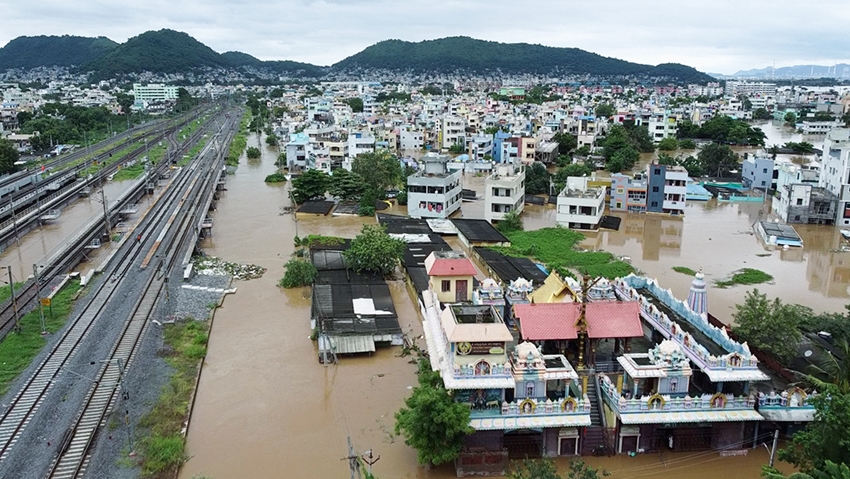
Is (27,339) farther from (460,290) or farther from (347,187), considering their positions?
(347,187)

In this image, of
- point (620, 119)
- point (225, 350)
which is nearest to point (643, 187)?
point (225, 350)

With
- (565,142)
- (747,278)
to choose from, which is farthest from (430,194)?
(565,142)

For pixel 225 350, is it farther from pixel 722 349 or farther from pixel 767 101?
pixel 767 101

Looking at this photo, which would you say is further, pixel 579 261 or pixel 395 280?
pixel 579 261

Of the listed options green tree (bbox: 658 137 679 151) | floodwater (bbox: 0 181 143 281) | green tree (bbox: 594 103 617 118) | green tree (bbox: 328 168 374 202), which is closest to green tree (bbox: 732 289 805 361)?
floodwater (bbox: 0 181 143 281)

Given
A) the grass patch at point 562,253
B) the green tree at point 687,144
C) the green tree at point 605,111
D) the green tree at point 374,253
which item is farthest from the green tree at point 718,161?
the green tree at point 605,111
